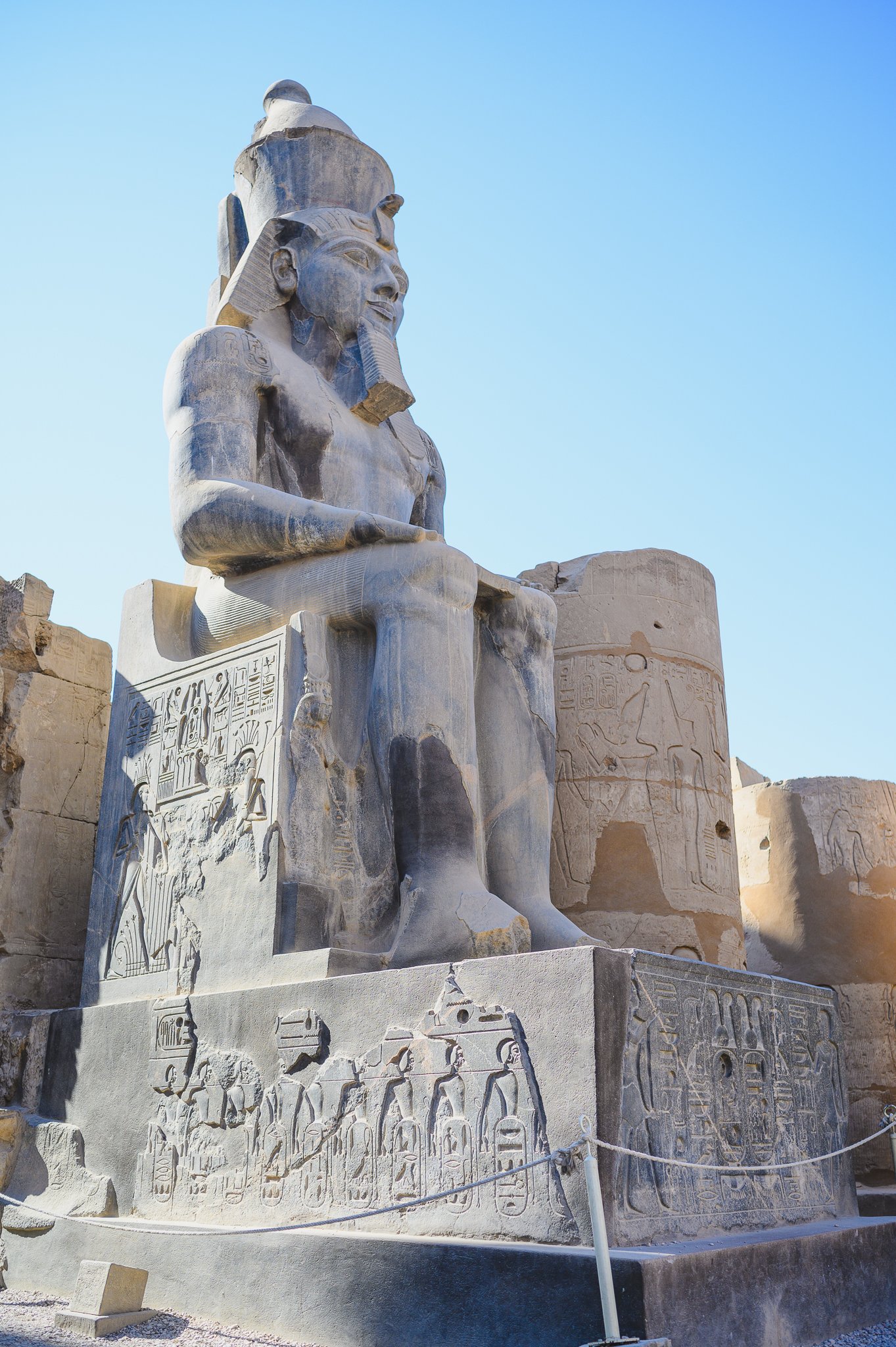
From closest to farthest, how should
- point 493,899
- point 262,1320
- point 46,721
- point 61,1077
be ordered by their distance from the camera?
point 262,1320 → point 493,899 → point 61,1077 → point 46,721

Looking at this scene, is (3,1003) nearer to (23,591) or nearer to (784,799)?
(23,591)

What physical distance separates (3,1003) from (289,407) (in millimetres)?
2550

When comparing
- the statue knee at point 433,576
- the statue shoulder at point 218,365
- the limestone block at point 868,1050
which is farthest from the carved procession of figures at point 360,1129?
the limestone block at point 868,1050

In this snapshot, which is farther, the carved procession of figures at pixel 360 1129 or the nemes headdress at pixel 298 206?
the nemes headdress at pixel 298 206

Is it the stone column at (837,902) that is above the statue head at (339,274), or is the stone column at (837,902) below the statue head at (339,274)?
below

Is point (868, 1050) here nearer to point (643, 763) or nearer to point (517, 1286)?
point (643, 763)

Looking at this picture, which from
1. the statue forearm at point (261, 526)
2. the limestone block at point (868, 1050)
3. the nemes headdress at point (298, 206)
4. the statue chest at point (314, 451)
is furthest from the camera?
the limestone block at point (868, 1050)

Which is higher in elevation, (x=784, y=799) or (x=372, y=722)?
(x=784, y=799)

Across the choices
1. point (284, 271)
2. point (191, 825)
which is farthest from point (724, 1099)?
point (284, 271)

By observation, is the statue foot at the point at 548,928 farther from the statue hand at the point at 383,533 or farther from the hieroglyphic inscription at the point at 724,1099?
the statue hand at the point at 383,533

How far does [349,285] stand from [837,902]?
4.58 metres

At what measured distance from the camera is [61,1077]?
14.0 ft

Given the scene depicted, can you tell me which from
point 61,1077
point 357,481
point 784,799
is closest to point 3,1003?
point 61,1077

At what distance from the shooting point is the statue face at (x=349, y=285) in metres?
4.85
